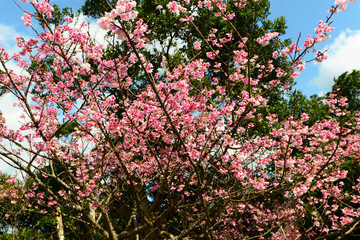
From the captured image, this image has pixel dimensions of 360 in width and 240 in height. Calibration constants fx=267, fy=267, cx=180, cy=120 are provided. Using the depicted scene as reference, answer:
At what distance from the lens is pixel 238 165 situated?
575 cm

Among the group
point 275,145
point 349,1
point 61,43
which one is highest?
point 61,43

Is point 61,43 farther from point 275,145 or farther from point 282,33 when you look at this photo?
point 282,33

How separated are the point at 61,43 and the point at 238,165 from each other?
4143mm

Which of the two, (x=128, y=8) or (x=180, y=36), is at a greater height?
(x=180, y=36)

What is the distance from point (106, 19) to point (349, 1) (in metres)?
3.71

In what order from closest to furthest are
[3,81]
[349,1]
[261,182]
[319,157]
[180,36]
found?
[349,1], [3,81], [261,182], [319,157], [180,36]

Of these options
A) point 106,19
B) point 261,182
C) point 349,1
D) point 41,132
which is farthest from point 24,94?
point 349,1

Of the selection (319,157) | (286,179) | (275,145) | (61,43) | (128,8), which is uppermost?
(61,43)

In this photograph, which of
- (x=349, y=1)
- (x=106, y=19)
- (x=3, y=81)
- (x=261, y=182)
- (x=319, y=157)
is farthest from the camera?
(x=319, y=157)

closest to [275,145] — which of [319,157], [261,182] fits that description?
[319,157]

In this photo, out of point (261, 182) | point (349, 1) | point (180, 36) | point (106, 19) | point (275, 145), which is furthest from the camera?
point (180, 36)

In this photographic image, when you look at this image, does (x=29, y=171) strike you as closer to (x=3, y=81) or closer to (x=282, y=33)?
(x=3, y=81)

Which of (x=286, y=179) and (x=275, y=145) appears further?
(x=275, y=145)

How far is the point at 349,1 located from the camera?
4.12 meters
